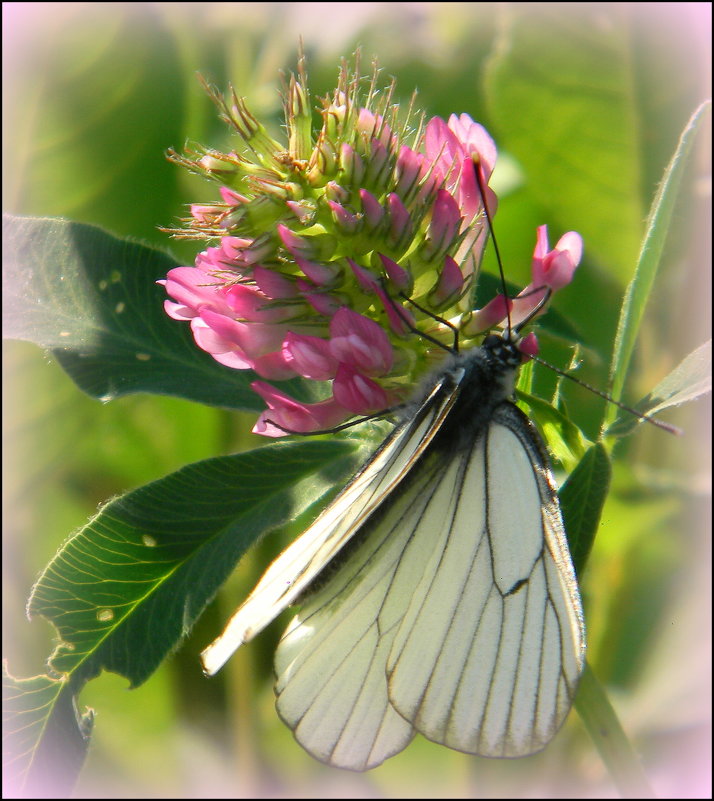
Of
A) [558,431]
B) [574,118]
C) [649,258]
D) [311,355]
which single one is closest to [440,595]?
[558,431]

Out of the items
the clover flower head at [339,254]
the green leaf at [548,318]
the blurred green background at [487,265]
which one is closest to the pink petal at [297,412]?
the clover flower head at [339,254]

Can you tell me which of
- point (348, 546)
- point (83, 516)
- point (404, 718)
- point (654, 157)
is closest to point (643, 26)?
point (654, 157)

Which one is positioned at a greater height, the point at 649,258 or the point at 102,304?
the point at 649,258

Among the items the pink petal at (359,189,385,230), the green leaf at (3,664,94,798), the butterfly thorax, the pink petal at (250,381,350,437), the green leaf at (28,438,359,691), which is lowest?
the green leaf at (3,664,94,798)

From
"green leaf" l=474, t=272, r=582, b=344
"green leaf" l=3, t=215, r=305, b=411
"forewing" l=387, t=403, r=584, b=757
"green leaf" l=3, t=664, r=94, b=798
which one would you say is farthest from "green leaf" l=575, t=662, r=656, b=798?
"green leaf" l=3, t=664, r=94, b=798

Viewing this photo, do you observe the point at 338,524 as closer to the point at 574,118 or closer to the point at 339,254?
the point at 339,254

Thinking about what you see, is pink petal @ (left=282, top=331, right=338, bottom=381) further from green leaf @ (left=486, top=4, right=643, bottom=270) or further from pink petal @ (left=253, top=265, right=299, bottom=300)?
A: green leaf @ (left=486, top=4, right=643, bottom=270)

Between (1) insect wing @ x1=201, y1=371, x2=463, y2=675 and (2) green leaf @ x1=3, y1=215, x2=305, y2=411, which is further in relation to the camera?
(2) green leaf @ x1=3, y1=215, x2=305, y2=411
